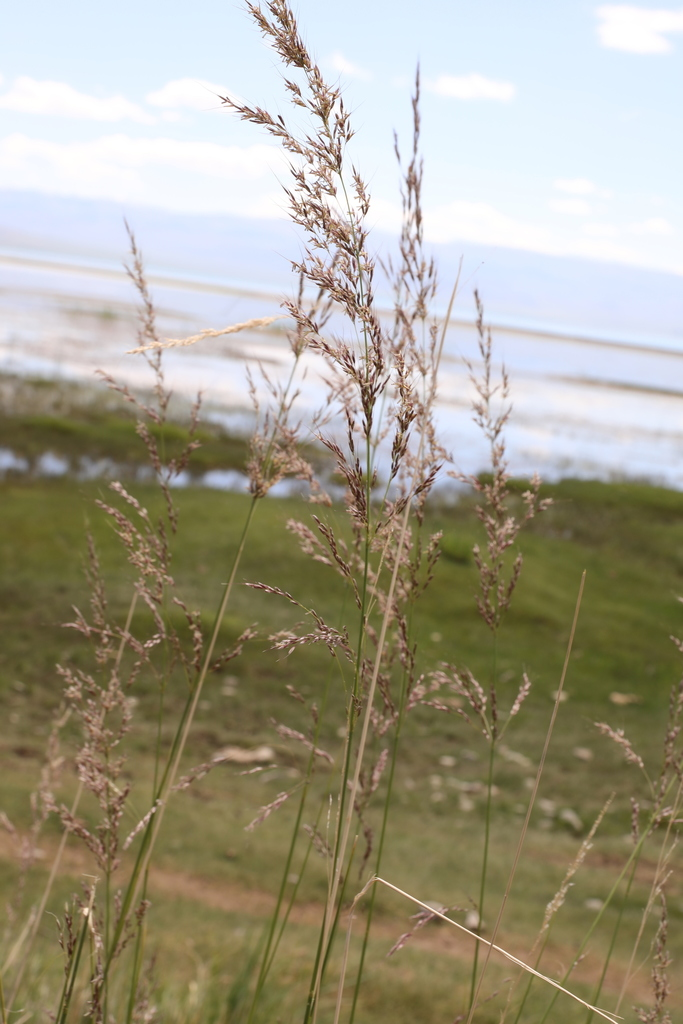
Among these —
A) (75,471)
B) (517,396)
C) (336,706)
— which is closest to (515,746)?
(336,706)

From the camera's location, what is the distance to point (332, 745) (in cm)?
954

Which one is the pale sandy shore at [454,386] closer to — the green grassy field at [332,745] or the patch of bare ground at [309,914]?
the green grassy field at [332,745]

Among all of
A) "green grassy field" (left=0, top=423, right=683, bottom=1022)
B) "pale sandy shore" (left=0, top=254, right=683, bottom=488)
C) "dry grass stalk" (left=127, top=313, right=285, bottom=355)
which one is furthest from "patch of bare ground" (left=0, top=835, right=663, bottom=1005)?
"pale sandy shore" (left=0, top=254, right=683, bottom=488)

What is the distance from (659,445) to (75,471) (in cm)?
2908

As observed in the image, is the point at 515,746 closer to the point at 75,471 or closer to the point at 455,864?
the point at 455,864

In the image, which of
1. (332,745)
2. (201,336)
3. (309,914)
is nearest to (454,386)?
(332,745)

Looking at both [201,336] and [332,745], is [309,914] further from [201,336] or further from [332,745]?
[201,336]

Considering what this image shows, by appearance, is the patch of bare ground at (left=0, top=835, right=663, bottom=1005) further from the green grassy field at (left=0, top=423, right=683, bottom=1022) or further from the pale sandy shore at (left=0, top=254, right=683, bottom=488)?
the pale sandy shore at (left=0, top=254, right=683, bottom=488)

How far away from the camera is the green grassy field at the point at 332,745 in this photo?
181 inches

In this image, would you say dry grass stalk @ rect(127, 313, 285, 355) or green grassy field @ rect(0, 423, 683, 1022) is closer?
dry grass stalk @ rect(127, 313, 285, 355)

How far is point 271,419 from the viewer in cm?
220

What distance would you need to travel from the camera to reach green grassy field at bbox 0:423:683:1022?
460cm

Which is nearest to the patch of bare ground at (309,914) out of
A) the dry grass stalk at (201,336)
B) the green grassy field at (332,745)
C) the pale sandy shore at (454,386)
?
the green grassy field at (332,745)

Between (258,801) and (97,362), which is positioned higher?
(97,362)
